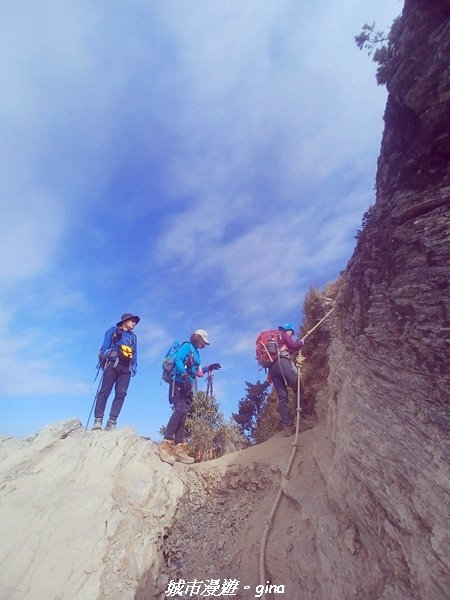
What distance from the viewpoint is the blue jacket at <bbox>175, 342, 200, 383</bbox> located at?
9.81 metres

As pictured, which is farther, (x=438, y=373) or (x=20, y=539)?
(x=20, y=539)

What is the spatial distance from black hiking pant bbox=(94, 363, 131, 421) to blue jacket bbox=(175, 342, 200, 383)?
1.62m

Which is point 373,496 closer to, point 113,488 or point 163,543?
point 163,543

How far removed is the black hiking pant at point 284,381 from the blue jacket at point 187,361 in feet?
7.83

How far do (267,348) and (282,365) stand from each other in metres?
0.68

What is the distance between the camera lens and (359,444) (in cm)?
546

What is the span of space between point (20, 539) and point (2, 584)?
753 millimetres

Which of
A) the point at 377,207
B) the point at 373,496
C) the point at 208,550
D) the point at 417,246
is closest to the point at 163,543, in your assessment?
the point at 208,550

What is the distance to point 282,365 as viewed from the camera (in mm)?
9852

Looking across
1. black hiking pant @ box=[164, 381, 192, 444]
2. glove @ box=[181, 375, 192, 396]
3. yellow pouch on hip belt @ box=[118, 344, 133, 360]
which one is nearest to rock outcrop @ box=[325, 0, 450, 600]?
glove @ box=[181, 375, 192, 396]

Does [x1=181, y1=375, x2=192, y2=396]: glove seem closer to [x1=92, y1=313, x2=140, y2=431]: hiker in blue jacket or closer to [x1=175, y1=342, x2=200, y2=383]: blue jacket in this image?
[x1=175, y1=342, x2=200, y2=383]: blue jacket

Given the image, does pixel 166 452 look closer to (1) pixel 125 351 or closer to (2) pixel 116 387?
(2) pixel 116 387

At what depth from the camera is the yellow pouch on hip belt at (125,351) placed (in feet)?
32.4

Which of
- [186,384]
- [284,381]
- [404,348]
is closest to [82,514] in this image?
[186,384]
